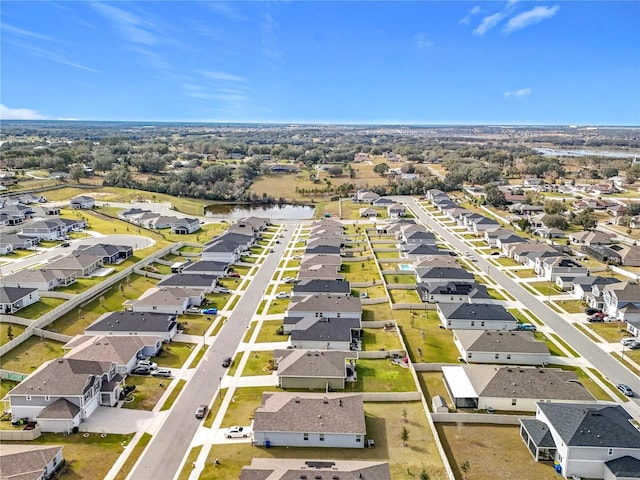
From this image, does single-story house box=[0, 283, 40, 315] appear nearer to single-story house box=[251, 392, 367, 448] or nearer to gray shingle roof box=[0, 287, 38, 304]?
gray shingle roof box=[0, 287, 38, 304]

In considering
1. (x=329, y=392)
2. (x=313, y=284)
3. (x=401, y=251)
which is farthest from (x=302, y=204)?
(x=329, y=392)

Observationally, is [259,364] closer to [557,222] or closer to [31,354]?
[31,354]

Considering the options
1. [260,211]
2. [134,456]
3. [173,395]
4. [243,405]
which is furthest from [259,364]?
[260,211]

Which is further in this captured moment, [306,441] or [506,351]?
[506,351]

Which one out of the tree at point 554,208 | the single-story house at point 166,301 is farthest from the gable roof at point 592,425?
the tree at point 554,208

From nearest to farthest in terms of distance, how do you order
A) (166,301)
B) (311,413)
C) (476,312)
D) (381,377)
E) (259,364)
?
1. (311,413)
2. (381,377)
3. (259,364)
4. (476,312)
5. (166,301)

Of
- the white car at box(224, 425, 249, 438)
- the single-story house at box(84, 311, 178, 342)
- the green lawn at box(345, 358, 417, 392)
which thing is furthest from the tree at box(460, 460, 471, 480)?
the single-story house at box(84, 311, 178, 342)
